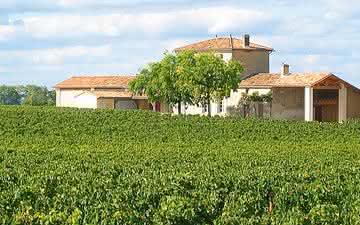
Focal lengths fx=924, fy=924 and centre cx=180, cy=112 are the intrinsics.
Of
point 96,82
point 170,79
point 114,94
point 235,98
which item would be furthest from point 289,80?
point 96,82

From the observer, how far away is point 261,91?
7769 cm

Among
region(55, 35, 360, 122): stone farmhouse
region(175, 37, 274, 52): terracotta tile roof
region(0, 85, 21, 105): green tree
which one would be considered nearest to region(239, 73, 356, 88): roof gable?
region(55, 35, 360, 122): stone farmhouse

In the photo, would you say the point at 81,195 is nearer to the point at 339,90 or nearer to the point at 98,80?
the point at 339,90

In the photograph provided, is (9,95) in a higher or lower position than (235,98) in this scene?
higher

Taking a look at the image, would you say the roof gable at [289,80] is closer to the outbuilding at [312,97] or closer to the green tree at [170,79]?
the outbuilding at [312,97]

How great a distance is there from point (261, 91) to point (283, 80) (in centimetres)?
293

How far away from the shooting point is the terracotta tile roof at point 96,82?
97.1m

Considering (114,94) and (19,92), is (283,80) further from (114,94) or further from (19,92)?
(19,92)

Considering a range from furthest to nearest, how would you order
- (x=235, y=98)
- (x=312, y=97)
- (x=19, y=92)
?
(x=19, y=92)
(x=235, y=98)
(x=312, y=97)

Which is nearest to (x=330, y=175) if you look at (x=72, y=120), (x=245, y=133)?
(x=245, y=133)

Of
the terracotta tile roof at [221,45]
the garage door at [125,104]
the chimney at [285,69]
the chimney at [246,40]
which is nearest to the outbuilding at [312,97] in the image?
the chimney at [285,69]

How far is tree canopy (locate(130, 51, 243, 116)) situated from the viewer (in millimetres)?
75688

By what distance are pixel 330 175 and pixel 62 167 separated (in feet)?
25.1

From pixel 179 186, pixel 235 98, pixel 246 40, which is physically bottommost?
pixel 179 186
